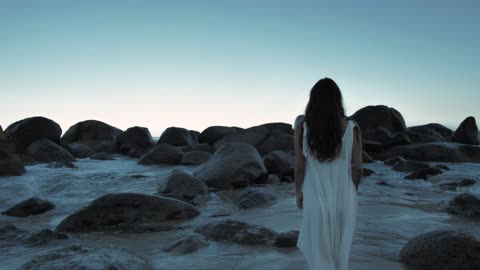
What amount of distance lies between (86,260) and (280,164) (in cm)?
825

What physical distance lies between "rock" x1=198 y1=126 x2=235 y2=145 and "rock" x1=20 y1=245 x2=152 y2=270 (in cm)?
1590

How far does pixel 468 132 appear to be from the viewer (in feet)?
62.2

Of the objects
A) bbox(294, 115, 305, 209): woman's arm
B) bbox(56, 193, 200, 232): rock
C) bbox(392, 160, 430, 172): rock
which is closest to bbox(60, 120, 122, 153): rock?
bbox(392, 160, 430, 172): rock

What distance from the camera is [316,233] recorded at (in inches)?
118

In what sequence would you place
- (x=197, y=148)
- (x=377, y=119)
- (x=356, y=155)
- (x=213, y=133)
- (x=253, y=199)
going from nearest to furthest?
1. (x=356, y=155)
2. (x=253, y=199)
3. (x=197, y=148)
4. (x=377, y=119)
5. (x=213, y=133)

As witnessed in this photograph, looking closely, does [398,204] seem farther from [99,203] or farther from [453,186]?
[99,203]

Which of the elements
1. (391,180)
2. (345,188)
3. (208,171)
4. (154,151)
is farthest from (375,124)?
(345,188)

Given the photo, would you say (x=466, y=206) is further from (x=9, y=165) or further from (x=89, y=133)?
Result: (x=89, y=133)

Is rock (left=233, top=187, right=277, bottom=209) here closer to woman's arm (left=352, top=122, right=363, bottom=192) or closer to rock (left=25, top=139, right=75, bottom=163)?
woman's arm (left=352, top=122, right=363, bottom=192)

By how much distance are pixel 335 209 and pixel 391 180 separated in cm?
857

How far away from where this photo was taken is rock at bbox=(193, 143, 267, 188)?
31.7 ft

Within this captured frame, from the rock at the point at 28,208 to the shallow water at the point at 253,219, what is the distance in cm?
15

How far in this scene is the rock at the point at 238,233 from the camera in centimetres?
479

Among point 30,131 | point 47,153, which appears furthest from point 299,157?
point 30,131
